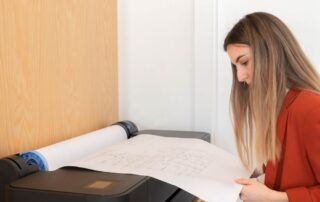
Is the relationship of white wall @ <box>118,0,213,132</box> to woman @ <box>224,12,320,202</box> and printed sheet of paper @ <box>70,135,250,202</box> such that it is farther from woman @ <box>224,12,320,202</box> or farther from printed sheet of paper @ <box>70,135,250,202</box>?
woman @ <box>224,12,320,202</box>

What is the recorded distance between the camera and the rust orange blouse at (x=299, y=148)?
2.51ft

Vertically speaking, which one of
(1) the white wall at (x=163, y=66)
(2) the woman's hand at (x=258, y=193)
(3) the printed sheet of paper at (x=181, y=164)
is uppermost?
(1) the white wall at (x=163, y=66)

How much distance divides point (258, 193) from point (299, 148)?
0.13 meters

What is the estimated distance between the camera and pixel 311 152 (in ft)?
2.52

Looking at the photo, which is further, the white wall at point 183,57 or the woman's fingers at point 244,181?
the white wall at point 183,57

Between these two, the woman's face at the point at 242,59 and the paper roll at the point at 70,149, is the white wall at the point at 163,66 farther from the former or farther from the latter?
the woman's face at the point at 242,59

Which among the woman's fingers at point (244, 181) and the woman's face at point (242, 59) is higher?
the woman's face at point (242, 59)

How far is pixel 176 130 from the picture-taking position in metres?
1.41

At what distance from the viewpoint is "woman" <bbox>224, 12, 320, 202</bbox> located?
79 centimetres

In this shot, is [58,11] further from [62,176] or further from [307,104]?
[307,104]

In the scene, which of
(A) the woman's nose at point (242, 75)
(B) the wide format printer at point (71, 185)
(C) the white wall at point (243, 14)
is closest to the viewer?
(B) the wide format printer at point (71, 185)

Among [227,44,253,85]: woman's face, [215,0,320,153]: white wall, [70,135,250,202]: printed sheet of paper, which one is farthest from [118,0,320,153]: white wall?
[227,44,253,85]: woman's face

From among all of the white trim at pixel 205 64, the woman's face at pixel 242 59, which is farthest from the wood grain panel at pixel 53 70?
the woman's face at pixel 242 59

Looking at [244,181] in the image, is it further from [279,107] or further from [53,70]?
[53,70]
